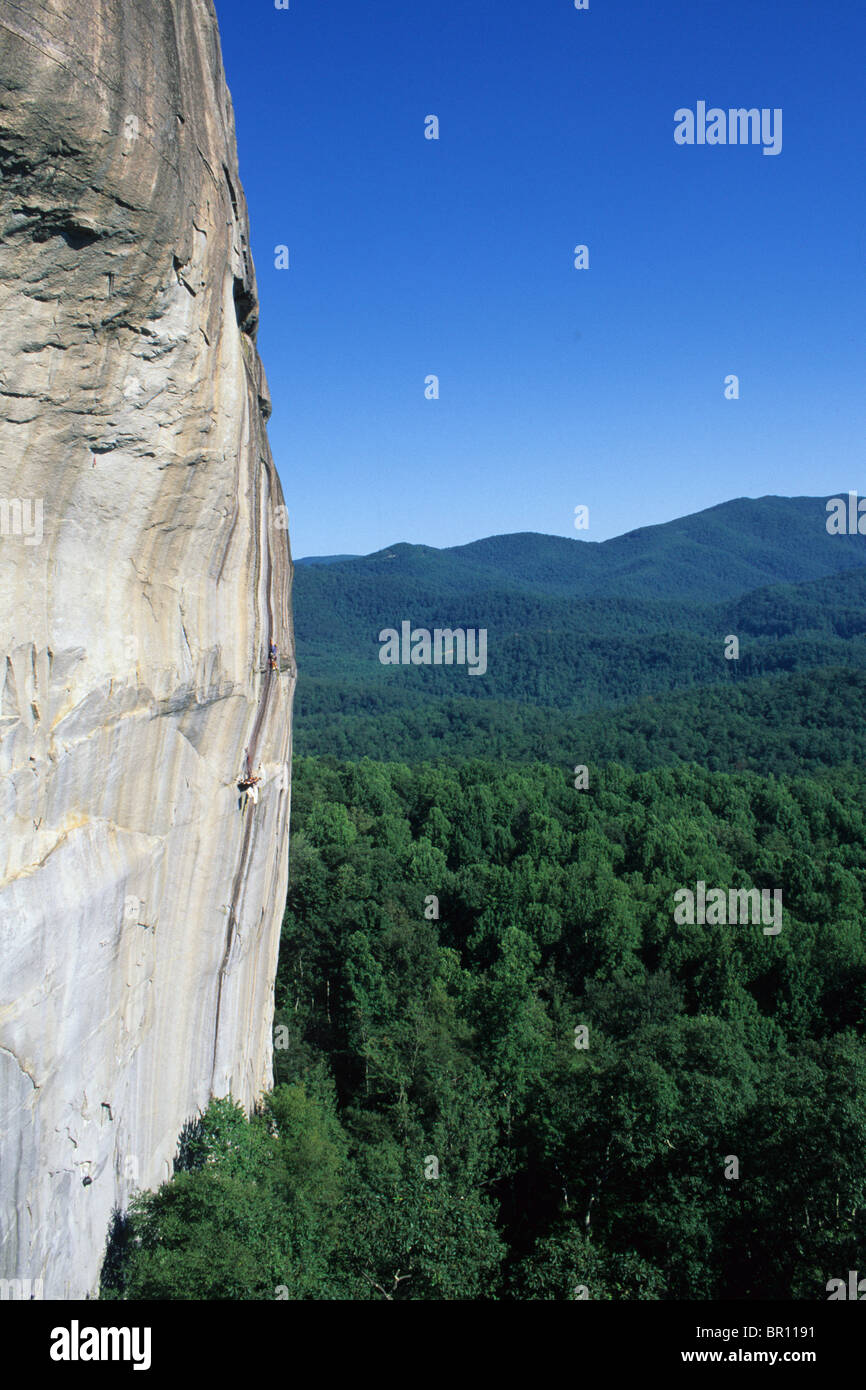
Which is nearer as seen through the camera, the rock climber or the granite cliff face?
the granite cliff face

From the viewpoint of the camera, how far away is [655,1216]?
1530 cm

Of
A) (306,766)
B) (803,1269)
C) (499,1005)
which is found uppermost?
(306,766)

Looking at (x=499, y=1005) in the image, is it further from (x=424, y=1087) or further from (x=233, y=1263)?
(x=233, y=1263)

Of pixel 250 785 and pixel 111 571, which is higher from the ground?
pixel 111 571

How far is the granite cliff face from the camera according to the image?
8219mm

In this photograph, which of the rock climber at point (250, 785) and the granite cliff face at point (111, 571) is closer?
the granite cliff face at point (111, 571)

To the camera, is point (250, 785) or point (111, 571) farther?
point (250, 785)

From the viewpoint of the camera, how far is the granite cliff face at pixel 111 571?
8.22 metres

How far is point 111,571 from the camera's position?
10.4 metres

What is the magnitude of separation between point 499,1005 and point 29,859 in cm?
1597
